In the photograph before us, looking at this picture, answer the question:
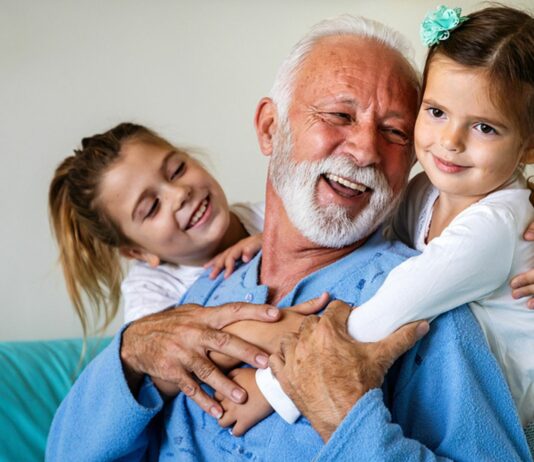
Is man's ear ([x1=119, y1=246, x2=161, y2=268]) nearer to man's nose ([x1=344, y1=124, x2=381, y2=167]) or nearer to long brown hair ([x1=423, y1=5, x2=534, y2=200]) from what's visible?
man's nose ([x1=344, y1=124, x2=381, y2=167])

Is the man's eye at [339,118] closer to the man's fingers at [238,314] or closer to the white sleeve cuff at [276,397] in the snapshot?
the man's fingers at [238,314]

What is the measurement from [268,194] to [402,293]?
645 millimetres

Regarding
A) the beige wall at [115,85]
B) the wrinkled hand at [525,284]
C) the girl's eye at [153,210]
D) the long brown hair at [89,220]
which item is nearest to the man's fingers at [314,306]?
the wrinkled hand at [525,284]

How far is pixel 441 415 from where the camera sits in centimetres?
138

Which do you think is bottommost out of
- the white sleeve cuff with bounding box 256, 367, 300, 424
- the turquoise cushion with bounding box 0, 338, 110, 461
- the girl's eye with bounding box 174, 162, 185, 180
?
the turquoise cushion with bounding box 0, 338, 110, 461

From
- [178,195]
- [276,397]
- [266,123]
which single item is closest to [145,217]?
[178,195]

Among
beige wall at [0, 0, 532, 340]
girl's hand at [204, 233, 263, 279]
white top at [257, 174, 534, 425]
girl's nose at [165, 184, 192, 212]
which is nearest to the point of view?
white top at [257, 174, 534, 425]

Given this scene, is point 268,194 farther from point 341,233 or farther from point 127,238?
point 127,238

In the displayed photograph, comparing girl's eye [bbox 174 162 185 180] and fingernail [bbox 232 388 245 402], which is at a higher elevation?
girl's eye [bbox 174 162 185 180]

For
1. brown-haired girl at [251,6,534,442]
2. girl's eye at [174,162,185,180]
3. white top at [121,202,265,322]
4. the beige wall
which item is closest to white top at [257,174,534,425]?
brown-haired girl at [251,6,534,442]

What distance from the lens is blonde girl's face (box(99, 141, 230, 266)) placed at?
2240 millimetres

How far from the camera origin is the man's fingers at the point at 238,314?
1.57m

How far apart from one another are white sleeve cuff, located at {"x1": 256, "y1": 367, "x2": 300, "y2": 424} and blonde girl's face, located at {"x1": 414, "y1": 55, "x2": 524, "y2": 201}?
51cm

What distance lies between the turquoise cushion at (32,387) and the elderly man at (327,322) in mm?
456
